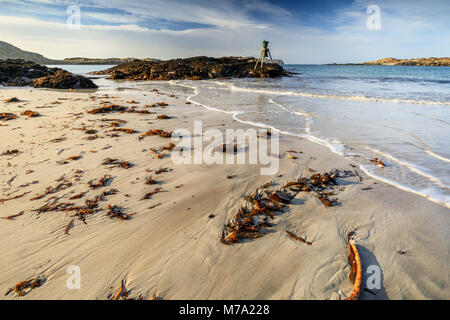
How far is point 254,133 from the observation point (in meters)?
5.54

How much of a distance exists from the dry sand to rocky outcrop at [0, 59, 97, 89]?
15015 millimetres

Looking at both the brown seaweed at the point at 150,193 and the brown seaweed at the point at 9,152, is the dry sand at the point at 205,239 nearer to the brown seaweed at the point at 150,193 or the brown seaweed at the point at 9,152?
the brown seaweed at the point at 150,193

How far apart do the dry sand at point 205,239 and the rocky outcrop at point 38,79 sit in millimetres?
15015

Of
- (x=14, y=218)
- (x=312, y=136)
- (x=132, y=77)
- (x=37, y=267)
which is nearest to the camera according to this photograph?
(x=37, y=267)

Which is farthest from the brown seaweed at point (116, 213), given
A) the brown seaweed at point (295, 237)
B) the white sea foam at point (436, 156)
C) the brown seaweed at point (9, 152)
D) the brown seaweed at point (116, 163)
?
the white sea foam at point (436, 156)

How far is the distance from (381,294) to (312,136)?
427cm

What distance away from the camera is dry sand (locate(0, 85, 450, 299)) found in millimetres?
1760

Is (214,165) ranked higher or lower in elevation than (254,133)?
lower

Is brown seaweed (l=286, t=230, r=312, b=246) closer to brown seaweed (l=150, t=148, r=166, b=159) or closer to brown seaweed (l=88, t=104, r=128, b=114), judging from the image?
brown seaweed (l=150, t=148, r=166, b=159)

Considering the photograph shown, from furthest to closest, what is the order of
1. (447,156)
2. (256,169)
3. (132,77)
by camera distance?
1. (132,77)
2. (447,156)
3. (256,169)

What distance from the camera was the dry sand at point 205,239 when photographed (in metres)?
1.76
